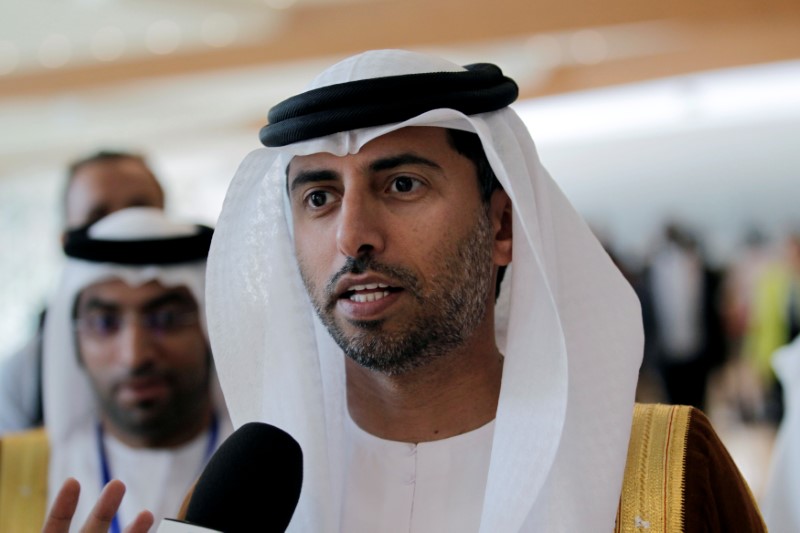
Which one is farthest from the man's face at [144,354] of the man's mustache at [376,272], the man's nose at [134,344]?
the man's mustache at [376,272]

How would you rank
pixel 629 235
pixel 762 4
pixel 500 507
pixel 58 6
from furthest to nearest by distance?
pixel 629 235, pixel 762 4, pixel 58 6, pixel 500 507

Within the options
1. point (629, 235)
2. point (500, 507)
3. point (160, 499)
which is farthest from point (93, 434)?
point (629, 235)

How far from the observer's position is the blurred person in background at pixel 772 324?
9867 mm

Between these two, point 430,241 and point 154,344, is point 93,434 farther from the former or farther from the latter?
point 430,241

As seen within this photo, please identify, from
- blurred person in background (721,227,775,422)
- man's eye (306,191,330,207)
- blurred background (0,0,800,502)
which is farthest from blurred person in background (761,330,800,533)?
blurred person in background (721,227,775,422)

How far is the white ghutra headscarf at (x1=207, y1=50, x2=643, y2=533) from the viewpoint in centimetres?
175

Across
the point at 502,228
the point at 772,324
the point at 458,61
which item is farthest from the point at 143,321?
the point at 458,61

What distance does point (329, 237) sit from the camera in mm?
1863

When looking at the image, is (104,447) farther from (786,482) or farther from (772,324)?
(772,324)

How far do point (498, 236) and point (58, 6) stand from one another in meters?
8.21

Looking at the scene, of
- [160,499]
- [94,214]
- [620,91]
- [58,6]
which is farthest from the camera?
[620,91]

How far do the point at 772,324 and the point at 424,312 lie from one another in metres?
8.99

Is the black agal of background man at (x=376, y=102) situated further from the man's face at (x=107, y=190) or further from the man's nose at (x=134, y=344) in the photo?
the man's face at (x=107, y=190)

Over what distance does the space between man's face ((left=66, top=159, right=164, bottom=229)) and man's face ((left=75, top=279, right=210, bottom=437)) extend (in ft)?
2.27
